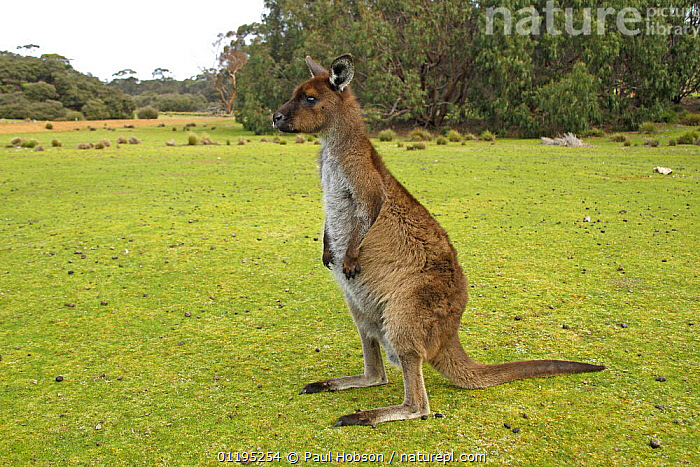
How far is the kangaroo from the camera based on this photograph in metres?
2.66

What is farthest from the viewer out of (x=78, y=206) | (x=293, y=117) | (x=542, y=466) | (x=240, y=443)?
(x=78, y=206)

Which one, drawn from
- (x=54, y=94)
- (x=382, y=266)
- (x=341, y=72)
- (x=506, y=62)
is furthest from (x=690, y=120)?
(x=54, y=94)

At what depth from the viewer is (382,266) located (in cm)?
289

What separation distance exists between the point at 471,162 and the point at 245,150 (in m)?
6.99

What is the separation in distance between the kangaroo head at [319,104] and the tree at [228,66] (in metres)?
46.8

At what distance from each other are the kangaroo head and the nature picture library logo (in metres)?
19.6

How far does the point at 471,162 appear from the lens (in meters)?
13.0

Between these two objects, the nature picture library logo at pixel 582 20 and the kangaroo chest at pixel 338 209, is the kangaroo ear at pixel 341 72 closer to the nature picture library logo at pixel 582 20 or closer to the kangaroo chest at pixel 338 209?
the kangaroo chest at pixel 338 209

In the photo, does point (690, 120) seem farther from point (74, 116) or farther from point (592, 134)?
point (74, 116)

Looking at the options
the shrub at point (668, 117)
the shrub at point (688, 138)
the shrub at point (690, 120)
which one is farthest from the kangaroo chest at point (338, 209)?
the shrub at point (668, 117)

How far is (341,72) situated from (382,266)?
1163 millimetres

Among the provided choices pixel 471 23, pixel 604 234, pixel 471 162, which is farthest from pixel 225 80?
pixel 604 234

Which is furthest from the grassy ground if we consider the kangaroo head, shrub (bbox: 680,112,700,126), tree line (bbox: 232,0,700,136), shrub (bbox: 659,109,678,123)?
shrub (bbox: 659,109,678,123)

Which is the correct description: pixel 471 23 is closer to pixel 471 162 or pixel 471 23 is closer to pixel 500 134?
pixel 500 134
